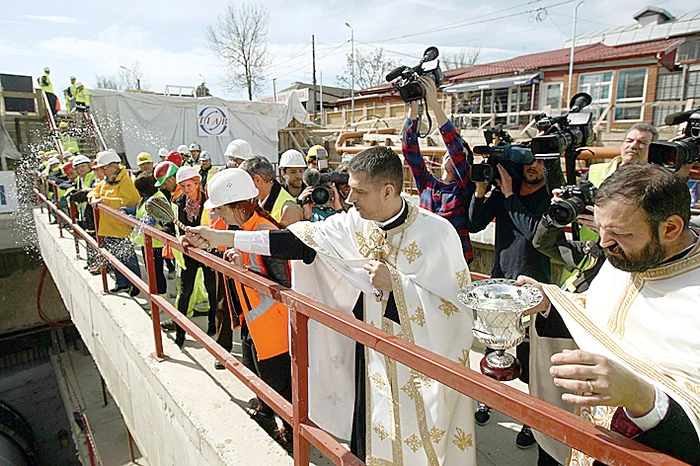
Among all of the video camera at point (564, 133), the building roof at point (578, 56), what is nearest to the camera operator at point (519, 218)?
the video camera at point (564, 133)

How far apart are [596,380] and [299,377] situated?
1.21 metres

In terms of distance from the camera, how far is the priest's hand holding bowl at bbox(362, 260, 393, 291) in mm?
2000

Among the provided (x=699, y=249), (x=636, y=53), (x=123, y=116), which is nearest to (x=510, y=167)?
(x=699, y=249)

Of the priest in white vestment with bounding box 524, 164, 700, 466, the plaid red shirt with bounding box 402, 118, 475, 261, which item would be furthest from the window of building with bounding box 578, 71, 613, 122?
the priest in white vestment with bounding box 524, 164, 700, 466

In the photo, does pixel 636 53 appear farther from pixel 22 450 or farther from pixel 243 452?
pixel 22 450

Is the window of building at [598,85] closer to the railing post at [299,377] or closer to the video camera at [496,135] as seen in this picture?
the video camera at [496,135]

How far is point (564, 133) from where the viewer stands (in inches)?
96.7

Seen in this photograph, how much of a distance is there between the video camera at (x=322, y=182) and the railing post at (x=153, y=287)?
1.22 m

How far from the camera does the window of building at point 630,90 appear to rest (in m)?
18.3

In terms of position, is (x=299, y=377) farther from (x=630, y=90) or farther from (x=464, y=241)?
(x=630, y=90)

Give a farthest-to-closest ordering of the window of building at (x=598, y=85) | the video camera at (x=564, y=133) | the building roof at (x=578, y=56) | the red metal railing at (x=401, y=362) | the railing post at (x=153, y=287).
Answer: the window of building at (x=598, y=85)
the building roof at (x=578, y=56)
the railing post at (x=153, y=287)
the video camera at (x=564, y=133)
the red metal railing at (x=401, y=362)

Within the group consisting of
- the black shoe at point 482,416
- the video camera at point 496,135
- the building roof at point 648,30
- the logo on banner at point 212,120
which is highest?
the building roof at point 648,30

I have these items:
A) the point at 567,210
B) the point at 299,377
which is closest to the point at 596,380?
the point at 567,210

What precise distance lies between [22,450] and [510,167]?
9.39m
